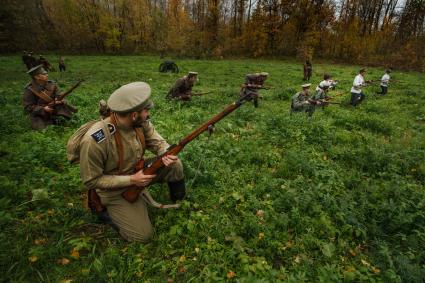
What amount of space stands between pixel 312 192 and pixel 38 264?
419 centimetres

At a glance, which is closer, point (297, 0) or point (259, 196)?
point (259, 196)

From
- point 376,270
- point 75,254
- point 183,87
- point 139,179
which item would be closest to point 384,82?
point 183,87

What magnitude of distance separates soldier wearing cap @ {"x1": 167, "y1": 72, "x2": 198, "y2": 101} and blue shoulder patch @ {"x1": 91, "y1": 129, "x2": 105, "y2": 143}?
766 cm

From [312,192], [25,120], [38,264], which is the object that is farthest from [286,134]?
[25,120]

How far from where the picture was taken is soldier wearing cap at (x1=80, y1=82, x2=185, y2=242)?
3.30m

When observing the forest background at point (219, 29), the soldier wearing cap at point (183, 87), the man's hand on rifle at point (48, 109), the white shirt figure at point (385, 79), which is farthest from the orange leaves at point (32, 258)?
the forest background at point (219, 29)

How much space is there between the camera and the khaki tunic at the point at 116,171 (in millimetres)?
3332

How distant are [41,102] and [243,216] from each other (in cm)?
688

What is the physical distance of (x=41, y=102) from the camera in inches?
303

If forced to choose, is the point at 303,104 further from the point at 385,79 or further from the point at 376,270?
the point at 385,79

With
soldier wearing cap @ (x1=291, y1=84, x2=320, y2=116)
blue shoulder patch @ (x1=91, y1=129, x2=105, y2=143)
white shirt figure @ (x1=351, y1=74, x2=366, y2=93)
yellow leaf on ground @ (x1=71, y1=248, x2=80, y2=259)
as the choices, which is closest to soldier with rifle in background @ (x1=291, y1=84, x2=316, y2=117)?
soldier wearing cap @ (x1=291, y1=84, x2=320, y2=116)

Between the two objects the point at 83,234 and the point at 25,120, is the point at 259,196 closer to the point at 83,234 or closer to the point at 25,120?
the point at 83,234

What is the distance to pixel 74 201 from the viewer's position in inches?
178

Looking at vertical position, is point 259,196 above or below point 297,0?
below
